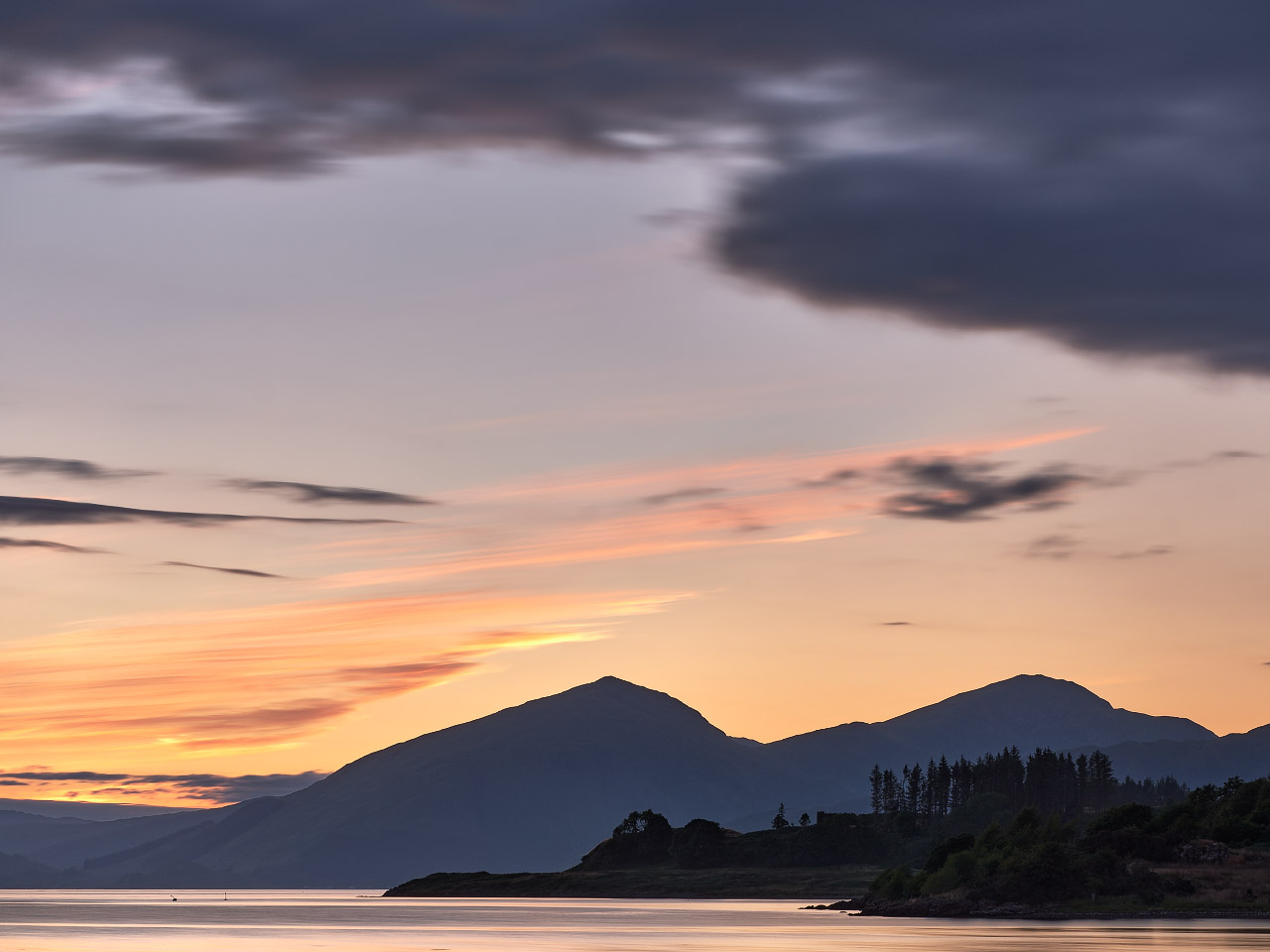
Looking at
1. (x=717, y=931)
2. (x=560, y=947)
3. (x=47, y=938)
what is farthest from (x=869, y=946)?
(x=47, y=938)

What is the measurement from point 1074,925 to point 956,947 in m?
47.6

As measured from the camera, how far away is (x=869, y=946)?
150 metres

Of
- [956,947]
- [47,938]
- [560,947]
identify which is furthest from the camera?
[47,938]

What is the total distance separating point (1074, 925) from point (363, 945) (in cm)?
7833

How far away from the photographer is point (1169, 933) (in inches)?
6319

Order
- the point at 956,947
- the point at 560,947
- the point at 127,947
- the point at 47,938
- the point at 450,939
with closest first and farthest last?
the point at 956,947
the point at 560,947
the point at 127,947
the point at 450,939
the point at 47,938

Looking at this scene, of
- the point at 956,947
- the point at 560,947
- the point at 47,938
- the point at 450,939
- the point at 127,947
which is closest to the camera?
the point at 956,947

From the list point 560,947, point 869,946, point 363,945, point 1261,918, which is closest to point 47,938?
point 363,945

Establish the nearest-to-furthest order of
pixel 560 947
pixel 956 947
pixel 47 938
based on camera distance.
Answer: pixel 956 947 → pixel 560 947 → pixel 47 938

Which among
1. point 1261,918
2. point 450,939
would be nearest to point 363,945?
point 450,939

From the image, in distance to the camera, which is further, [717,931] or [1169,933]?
[717,931]

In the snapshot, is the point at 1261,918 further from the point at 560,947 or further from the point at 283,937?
the point at 283,937

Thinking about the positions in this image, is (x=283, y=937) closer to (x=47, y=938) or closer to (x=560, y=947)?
(x=47, y=938)

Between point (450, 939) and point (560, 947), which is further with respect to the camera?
point (450, 939)
